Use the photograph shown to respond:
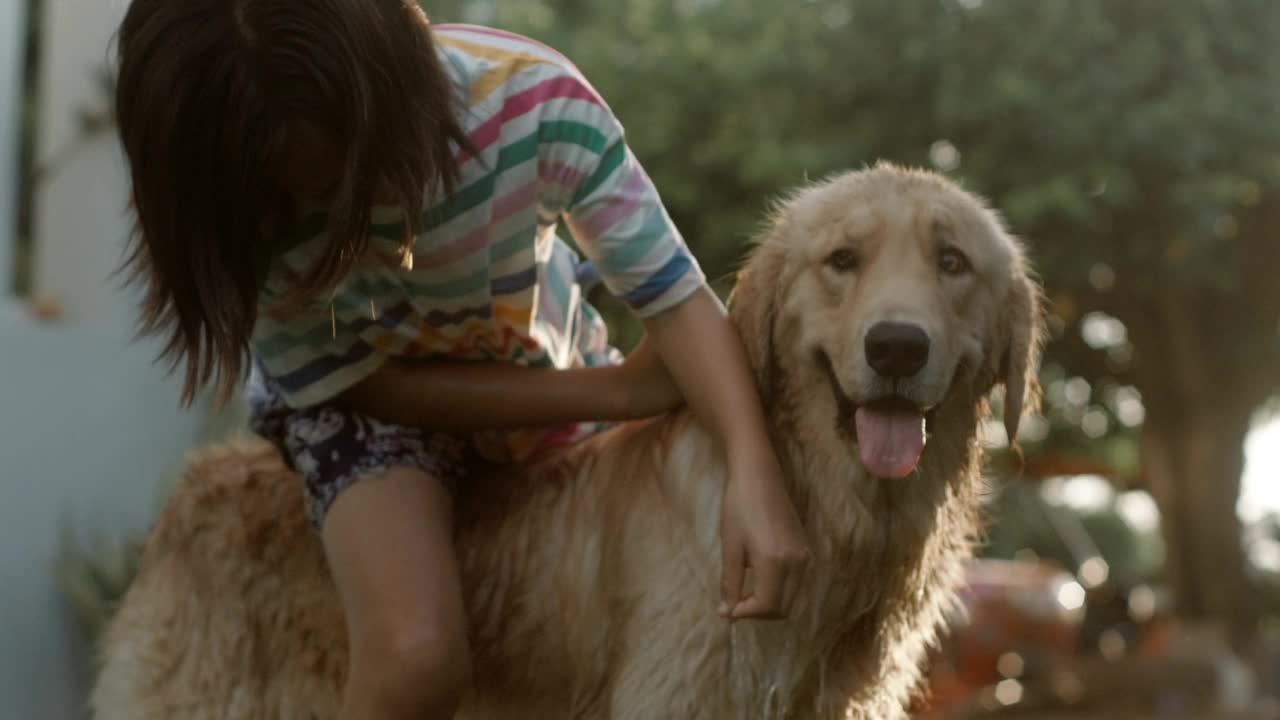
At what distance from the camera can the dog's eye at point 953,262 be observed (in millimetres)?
3160

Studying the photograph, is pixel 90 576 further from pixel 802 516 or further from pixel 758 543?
pixel 758 543

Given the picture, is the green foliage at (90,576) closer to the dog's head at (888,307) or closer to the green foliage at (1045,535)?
the dog's head at (888,307)

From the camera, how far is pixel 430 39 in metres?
2.88

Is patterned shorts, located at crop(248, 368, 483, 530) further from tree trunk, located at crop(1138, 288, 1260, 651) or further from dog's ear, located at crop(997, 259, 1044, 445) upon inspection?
tree trunk, located at crop(1138, 288, 1260, 651)

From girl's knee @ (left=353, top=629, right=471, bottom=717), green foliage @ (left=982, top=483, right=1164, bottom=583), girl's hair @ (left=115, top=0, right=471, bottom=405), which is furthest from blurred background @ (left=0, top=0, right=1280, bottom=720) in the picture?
green foliage @ (left=982, top=483, right=1164, bottom=583)

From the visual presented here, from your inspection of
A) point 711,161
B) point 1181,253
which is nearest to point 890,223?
point 711,161

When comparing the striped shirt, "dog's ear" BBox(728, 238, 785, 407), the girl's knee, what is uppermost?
the striped shirt

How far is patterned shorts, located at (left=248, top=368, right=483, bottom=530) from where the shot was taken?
324 centimetres

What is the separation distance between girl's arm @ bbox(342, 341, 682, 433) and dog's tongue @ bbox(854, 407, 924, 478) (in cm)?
43

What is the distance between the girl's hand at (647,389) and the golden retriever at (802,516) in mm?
48

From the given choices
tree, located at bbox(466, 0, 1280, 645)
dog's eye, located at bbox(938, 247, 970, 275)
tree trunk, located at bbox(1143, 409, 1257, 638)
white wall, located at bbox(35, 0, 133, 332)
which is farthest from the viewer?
tree trunk, located at bbox(1143, 409, 1257, 638)

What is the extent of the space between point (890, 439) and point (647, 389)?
20.4 inches

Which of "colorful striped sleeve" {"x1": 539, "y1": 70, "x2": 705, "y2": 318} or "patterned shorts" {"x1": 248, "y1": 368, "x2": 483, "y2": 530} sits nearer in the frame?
"colorful striped sleeve" {"x1": 539, "y1": 70, "x2": 705, "y2": 318}

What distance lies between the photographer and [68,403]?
727 centimetres
